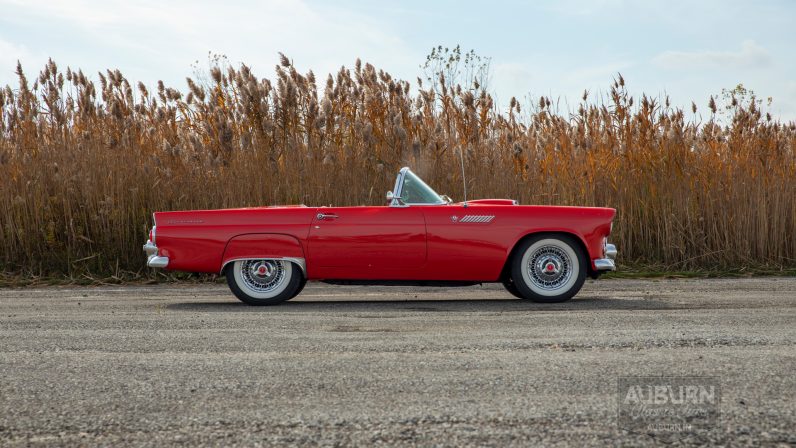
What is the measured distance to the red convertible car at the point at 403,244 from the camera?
712cm

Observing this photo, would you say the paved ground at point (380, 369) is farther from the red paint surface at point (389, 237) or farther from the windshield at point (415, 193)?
the windshield at point (415, 193)

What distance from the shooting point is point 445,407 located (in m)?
3.48

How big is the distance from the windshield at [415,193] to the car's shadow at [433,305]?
2.70ft

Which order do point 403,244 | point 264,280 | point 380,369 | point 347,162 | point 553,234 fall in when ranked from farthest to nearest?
point 347,162, point 264,280, point 553,234, point 403,244, point 380,369

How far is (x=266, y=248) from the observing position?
717 cm

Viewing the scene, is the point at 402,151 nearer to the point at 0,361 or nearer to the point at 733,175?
the point at 733,175

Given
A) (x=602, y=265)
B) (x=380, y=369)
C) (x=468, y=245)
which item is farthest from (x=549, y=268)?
(x=380, y=369)

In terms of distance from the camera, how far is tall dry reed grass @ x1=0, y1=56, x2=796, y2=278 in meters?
9.98

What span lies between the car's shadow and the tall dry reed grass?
8.76ft

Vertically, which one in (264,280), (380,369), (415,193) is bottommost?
(380,369)

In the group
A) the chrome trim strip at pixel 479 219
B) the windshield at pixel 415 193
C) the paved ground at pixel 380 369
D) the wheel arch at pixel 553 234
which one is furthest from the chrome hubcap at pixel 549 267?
the windshield at pixel 415 193

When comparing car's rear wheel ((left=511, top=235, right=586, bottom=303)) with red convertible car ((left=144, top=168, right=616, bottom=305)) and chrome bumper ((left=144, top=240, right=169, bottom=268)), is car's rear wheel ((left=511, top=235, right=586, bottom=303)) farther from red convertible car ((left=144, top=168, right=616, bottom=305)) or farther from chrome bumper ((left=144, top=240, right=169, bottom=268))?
chrome bumper ((left=144, top=240, right=169, bottom=268))

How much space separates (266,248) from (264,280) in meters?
0.31

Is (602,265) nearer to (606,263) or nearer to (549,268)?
(606,263)
